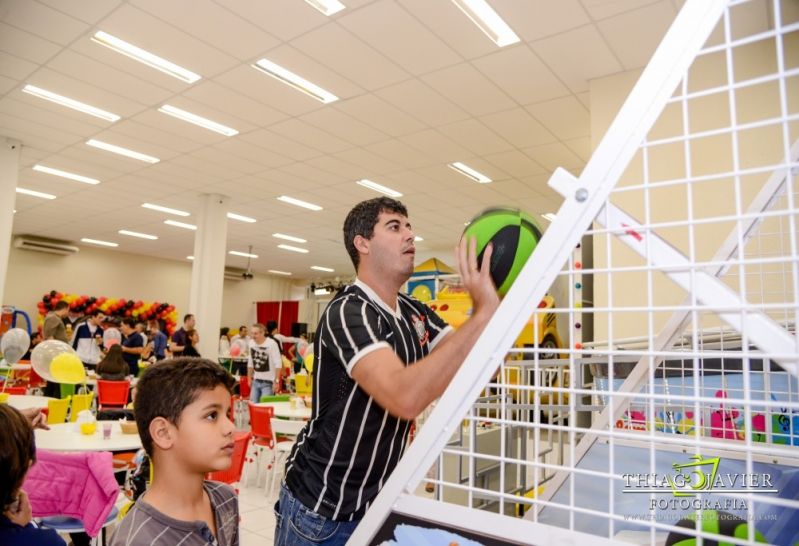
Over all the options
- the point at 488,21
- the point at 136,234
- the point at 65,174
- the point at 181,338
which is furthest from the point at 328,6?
the point at 136,234

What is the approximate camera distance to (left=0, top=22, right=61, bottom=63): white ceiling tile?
174 inches

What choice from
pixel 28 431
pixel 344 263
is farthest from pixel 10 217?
pixel 344 263

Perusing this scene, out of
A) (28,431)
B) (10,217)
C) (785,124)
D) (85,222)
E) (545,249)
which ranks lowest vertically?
(28,431)

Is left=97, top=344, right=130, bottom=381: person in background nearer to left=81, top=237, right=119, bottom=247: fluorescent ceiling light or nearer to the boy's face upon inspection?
the boy's face

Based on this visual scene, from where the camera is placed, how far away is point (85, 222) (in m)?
11.6

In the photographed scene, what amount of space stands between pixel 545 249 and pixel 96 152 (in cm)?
781

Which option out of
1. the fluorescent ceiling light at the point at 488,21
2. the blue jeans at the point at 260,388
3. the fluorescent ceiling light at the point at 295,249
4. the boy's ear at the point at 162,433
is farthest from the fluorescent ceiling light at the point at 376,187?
the boy's ear at the point at 162,433

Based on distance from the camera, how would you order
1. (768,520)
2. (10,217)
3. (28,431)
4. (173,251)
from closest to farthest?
(768,520) < (28,431) < (10,217) < (173,251)

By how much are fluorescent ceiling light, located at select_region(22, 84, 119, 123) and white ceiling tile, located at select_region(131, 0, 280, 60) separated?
2.28 meters

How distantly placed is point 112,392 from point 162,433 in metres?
4.74

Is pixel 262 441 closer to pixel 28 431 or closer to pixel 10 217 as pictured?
pixel 28 431

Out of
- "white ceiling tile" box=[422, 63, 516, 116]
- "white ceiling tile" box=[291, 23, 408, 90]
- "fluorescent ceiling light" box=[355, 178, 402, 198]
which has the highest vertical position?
"white ceiling tile" box=[422, 63, 516, 116]

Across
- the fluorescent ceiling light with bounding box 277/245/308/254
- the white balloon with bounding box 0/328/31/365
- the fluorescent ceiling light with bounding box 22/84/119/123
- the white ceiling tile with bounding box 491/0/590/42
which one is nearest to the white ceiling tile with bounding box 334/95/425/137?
the white ceiling tile with bounding box 491/0/590/42

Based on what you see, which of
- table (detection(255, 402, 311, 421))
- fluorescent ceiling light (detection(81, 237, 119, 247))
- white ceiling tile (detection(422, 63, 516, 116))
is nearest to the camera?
white ceiling tile (detection(422, 63, 516, 116))
